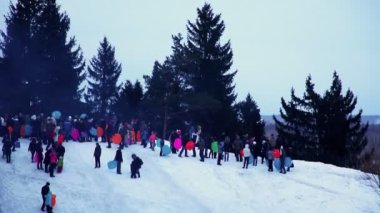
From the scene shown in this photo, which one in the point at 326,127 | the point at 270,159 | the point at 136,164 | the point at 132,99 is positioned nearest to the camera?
the point at 136,164

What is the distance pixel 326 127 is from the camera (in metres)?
39.3

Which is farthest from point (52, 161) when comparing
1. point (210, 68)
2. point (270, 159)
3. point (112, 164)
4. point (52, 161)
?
point (210, 68)

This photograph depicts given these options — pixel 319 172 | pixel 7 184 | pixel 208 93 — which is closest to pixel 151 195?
pixel 7 184

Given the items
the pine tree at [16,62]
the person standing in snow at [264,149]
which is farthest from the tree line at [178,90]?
the person standing in snow at [264,149]

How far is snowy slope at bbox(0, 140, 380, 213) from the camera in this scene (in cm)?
2106

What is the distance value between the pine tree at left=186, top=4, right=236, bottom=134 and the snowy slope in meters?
14.6

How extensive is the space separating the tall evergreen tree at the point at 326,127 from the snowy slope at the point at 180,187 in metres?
11.6

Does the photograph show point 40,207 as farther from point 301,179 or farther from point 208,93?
point 208,93

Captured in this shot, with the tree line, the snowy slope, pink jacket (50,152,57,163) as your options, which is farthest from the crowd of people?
the tree line

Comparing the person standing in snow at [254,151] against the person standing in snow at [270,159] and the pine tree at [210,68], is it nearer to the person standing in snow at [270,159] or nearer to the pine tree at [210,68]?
the person standing in snow at [270,159]

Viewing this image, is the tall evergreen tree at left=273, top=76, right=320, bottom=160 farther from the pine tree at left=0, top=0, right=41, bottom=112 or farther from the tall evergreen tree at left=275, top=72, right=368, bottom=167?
the pine tree at left=0, top=0, right=41, bottom=112

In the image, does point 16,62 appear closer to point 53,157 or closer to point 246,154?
point 53,157

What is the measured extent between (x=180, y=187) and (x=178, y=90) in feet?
51.5

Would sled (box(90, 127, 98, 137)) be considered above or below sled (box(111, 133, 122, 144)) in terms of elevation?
above
